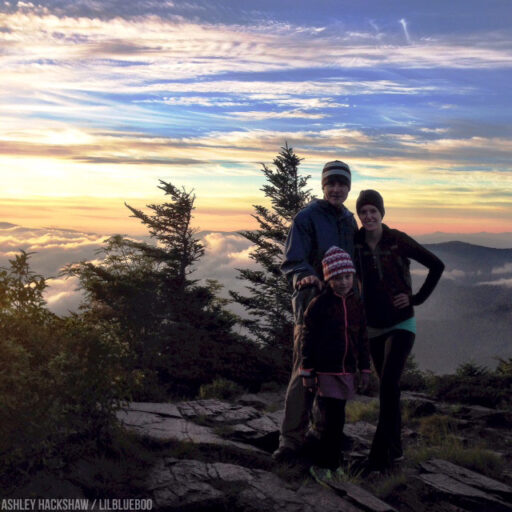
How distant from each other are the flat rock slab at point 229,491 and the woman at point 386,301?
1.06m

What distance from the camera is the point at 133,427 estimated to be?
6.44m

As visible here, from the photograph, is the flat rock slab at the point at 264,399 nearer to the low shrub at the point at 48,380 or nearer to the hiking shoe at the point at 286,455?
the hiking shoe at the point at 286,455

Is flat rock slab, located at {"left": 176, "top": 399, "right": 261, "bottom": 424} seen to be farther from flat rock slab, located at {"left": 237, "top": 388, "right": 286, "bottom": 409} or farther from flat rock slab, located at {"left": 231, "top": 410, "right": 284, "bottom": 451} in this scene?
flat rock slab, located at {"left": 237, "top": 388, "right": 286, "bottom": 409}

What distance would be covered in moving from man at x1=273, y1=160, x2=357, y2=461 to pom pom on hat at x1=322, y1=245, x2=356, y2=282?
316 millimetres

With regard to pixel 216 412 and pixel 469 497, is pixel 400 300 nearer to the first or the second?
pixel 469 497

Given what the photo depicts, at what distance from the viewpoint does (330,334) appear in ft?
18.1

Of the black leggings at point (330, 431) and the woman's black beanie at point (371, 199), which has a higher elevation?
the woman's black beanie at point (371, 199)

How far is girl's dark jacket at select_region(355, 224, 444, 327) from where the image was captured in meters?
6.00

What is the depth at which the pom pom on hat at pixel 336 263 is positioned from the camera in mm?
5508

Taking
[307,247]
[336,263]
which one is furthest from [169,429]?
[336,263]

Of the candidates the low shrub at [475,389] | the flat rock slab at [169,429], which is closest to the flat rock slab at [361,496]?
the flat rock slab at [169,429]

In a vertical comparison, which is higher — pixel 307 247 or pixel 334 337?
pixel 307 247

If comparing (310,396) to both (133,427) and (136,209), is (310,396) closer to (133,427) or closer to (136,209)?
(133,427)

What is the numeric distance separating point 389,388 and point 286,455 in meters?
1.24
